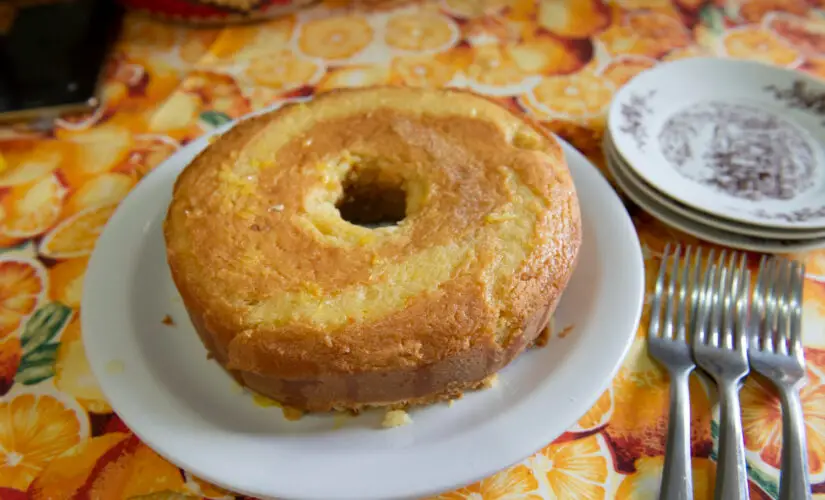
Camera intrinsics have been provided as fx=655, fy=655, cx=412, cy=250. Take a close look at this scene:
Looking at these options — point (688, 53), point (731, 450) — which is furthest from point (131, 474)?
point (688, 53)

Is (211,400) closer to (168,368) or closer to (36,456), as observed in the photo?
(168,368)

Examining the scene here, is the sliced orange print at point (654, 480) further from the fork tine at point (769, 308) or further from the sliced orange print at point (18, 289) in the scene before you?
the sliced orange print at point (18, 289)

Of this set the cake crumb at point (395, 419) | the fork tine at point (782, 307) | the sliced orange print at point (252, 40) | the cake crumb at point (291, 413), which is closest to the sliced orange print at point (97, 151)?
the sliced orange print at point (252, 40)

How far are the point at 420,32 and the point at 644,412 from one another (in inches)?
52.7

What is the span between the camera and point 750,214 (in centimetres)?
132

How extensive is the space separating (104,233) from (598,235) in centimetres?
93

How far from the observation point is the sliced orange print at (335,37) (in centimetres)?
191

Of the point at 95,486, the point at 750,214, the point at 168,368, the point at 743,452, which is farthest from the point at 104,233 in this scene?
the point at 750,214

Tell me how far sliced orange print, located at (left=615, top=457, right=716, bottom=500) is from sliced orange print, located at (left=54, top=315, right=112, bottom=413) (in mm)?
842

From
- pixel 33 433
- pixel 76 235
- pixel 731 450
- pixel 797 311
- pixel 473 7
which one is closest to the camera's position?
pixel 731 450

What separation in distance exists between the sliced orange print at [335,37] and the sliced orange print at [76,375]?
41.9 inches

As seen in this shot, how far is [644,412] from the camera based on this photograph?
3.53 feet

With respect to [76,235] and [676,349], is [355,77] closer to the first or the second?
[76,235]

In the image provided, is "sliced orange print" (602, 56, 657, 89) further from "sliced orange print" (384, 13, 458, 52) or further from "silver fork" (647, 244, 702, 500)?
"silver fork" (647, 244, 702, 500)
